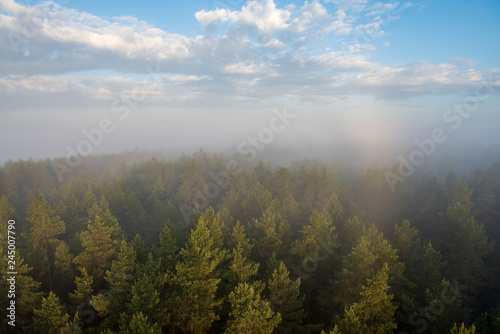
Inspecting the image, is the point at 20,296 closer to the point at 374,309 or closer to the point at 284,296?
the point at 284,296

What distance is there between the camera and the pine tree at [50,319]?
1656 cm

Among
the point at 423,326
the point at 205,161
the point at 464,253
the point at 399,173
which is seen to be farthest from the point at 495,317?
the point at 205,161

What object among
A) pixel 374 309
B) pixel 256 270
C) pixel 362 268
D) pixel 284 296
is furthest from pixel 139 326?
pixel 362 268

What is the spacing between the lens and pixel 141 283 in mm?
16000

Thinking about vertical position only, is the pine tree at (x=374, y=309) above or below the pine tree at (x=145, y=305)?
below

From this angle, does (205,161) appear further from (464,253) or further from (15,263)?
(464,253)

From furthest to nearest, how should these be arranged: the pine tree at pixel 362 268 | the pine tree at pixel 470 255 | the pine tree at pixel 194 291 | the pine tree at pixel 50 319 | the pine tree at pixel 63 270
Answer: the pine tree at pixel 470 255, the pine tree at pixel 63 270, the pine tree at pixel 362 268, the pine tree at pixel 194 291, the pine tree at pixel 50 319

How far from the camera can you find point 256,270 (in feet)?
67.4

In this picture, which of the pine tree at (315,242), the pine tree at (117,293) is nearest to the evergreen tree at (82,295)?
the pine tree at (117,293)

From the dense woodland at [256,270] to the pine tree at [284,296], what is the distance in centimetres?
10

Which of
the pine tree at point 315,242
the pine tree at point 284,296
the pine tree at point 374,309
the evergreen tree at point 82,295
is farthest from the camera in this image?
the pine tree at point 315,242

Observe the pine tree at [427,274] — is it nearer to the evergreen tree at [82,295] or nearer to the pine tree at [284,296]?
the pine tree at [284,296]

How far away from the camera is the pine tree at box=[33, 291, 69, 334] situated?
16.6 meters

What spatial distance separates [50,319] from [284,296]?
1565 centimetres
